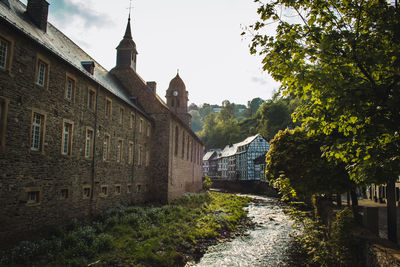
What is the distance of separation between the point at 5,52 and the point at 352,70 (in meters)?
10.7

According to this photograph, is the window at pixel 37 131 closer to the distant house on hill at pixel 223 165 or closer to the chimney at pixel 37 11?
the chimney at pixel 37 11

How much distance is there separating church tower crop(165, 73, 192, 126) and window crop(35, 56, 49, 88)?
114 ft

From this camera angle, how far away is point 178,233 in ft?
45.2

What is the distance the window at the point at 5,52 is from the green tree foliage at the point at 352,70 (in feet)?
28.6

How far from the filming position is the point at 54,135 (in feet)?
39.4

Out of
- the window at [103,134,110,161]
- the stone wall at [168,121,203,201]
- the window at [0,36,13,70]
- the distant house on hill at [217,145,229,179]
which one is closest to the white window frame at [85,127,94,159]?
the window at [103,134,110,161]

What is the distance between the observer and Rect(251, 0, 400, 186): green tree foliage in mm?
4711

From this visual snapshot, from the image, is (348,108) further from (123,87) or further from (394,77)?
(123,87)

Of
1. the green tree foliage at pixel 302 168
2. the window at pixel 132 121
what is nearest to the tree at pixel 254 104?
the window at pixel 132 121

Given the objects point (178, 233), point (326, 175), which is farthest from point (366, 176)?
point (178, 233)

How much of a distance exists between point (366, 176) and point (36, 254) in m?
9.61

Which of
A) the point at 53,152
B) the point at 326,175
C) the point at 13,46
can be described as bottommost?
the point at 326,175

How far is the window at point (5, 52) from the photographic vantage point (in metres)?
9.49

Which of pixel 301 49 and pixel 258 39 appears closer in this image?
pixel 301 49
